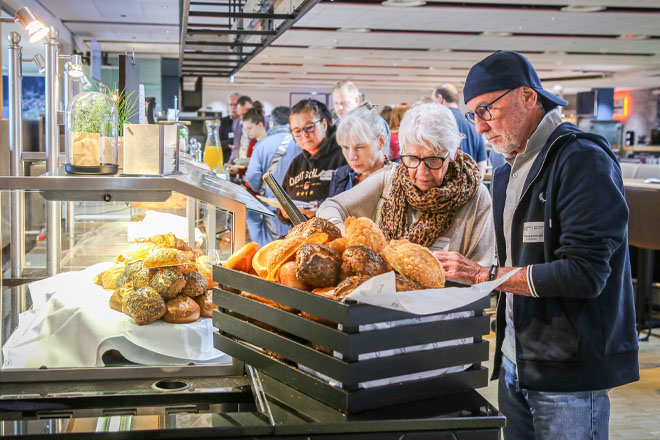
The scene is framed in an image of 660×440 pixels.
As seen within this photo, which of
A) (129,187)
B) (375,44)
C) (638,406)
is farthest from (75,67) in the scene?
(375,44)

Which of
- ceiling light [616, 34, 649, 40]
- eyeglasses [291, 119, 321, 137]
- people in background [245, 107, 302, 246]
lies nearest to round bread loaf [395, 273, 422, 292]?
eyeglasses [291, 119, 321, 137]

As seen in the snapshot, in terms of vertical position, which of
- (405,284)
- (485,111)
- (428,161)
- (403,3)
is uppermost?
(403,3)

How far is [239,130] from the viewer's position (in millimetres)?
10477

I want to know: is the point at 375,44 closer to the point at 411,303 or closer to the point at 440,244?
the point at 440,244

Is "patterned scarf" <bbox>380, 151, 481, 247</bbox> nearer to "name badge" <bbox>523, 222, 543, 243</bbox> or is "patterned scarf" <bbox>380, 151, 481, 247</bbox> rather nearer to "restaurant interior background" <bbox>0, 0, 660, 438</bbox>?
"name badge" <bbox>523, 222, 543, 243</bbox>

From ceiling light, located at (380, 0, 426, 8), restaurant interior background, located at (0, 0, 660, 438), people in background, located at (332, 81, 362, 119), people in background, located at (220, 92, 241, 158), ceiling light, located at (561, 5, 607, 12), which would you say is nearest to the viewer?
people in background, located at (332, 81, 362, 119)

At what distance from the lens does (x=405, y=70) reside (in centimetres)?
2431

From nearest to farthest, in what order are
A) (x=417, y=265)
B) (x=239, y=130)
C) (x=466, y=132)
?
(x=417, y=265) → (x=466, y=132) → (x=239, y=130)

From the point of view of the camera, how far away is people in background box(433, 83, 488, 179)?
5.12 m

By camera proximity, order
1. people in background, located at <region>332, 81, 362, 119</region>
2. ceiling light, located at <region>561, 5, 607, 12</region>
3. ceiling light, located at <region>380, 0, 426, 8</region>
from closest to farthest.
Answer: people in background, located at <region>332, 81, 362, 119</region> < ceiling light, located at <region>380, 0, 426, 8</region> < ceiling light, located at <region>561, 5, 607, 12</region>

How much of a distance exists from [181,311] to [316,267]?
607 mm

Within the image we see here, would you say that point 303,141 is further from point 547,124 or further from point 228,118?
point 228,118

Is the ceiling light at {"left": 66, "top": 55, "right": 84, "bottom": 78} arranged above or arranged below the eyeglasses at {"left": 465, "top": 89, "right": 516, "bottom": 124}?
above

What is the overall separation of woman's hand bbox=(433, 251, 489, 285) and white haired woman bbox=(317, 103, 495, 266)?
24.9 inches
